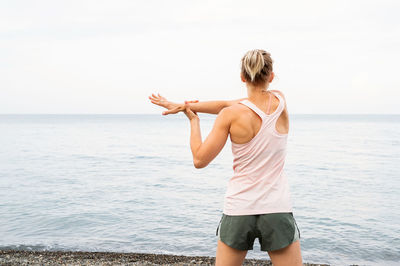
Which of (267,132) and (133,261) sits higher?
(267,132)

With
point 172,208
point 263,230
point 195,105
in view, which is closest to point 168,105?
point 195,105

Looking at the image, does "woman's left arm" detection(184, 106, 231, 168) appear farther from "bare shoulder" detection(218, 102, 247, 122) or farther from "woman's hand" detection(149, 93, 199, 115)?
"woman's hand" detection(149, 93, 199, 115)

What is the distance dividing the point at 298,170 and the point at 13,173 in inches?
687

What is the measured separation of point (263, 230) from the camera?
2.58m

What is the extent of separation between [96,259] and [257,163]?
686 cm

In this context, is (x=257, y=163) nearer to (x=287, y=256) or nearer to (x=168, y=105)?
(x=287, y=256)

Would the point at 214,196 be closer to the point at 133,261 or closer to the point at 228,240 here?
the point at 133,261

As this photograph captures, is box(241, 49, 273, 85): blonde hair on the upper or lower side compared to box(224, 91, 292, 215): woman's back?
upper

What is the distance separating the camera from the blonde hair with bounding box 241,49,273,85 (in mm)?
2439

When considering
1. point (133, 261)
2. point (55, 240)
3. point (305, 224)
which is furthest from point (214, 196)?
point (133, 261)

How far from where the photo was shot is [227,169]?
26.0 m

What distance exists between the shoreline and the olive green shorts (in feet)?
19.2

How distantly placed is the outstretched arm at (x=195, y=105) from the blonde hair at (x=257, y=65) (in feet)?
1.03

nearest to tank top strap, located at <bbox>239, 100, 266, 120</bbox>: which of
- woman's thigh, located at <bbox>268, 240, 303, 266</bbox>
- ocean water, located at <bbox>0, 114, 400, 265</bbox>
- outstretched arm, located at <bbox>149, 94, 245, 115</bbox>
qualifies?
outstretched arm, located at <bbox>149, 94, 245, 115</bbox>
